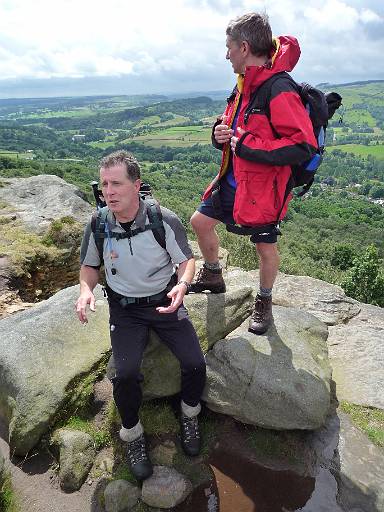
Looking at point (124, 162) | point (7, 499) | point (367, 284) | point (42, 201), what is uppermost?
point (124, 162)

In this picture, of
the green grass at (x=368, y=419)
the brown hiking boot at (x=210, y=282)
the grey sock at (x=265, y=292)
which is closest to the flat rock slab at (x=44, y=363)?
the brown hiking boot at (x=210, y=282)

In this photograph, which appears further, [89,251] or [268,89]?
[89,251]

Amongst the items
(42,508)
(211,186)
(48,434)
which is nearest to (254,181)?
(211,186)

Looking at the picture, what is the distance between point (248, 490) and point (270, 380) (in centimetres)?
138

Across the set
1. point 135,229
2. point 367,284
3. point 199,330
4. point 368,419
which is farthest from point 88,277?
point 367,284

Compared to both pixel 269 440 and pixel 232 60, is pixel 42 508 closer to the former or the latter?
pixel 269 440

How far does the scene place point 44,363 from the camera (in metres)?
6.12

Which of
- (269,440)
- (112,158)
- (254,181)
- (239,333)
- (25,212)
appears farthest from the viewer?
(25,212)

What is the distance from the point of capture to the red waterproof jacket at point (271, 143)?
4742 mm

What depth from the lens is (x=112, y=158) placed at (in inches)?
190

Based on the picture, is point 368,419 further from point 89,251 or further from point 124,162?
point 124,162

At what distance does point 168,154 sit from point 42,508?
595ft

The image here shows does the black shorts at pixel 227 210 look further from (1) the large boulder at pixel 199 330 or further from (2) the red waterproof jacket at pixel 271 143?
(1) the large boulder at pixel 199 330

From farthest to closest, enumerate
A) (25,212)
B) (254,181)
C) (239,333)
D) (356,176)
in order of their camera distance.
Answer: (356,176)
(25,212)
(239,333)
(254,181)
